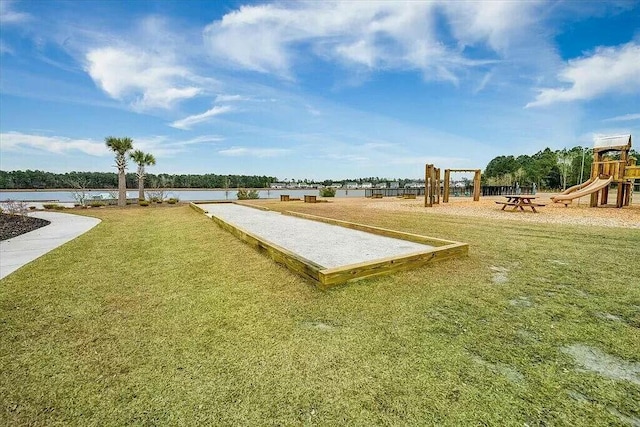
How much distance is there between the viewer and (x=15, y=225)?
8820 millimetres

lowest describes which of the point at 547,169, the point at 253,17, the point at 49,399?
the point at 49,399

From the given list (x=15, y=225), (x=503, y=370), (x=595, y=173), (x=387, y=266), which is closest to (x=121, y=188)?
(x=15, y=225)

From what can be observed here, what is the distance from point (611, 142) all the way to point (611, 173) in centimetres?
183

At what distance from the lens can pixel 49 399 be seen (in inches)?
63.7

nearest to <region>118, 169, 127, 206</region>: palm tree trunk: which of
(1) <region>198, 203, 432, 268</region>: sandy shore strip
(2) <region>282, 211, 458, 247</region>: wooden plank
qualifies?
(1) <region>198, 203, 432, 268</region>: sandy shore strip

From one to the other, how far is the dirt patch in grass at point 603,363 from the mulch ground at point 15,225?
1043 centimetres

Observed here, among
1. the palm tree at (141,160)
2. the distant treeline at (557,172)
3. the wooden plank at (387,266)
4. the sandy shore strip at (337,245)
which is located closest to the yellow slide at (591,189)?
the sandy shore strip at (337,245)

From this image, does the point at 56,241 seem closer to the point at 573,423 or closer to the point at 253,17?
the point at 573,423

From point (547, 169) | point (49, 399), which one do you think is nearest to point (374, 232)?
point (49, 399)

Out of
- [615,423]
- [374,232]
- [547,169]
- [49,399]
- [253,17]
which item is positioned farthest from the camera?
[547,169]

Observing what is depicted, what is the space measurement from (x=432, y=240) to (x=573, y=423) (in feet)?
12.8

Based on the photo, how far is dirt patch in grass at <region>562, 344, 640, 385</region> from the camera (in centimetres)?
179

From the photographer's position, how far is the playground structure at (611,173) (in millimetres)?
12617

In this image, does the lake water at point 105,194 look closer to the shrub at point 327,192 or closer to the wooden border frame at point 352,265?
the shrub at point 327,192
